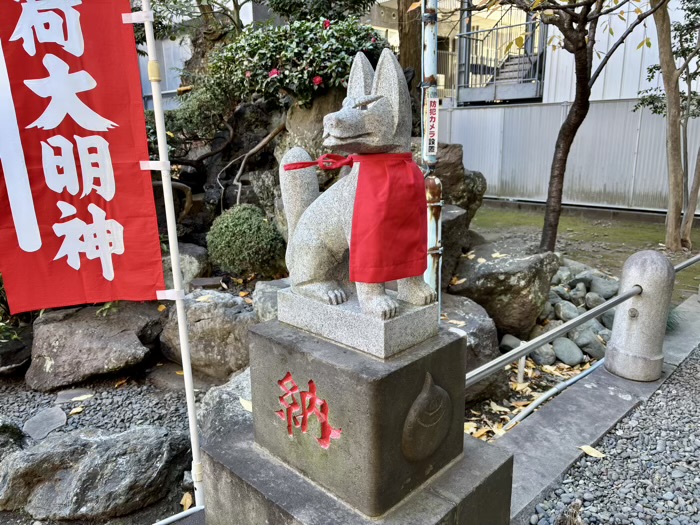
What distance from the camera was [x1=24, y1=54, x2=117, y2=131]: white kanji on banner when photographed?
8.14 ft

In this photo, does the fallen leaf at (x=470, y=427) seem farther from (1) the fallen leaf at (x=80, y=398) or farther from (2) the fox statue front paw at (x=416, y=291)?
(1) the fallen leaf at (x=80, y=398)

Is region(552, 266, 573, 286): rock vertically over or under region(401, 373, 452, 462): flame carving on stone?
under

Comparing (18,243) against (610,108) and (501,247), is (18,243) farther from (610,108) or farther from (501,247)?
(610,108)

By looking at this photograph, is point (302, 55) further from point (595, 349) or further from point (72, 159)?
point (595, 349)

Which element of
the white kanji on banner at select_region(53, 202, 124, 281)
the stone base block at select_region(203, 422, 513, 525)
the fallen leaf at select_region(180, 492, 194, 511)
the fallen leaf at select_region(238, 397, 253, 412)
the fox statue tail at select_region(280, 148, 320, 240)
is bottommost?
the fallen leaf at select_region(180, 492, 194, 511)

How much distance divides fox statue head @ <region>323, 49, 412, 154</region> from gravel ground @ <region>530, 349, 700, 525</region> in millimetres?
2105

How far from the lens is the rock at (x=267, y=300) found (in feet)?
15.4

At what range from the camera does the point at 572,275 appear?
717 cm

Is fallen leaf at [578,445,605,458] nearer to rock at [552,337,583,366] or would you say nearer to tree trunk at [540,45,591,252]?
rock at [552,337,583,366]

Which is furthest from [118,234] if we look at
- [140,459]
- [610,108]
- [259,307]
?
[610,108]

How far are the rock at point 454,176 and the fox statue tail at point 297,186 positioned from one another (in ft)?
11.7

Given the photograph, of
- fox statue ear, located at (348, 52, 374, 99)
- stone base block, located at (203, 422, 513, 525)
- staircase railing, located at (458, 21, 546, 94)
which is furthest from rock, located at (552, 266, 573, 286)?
staircase railing, located at (458, 21, 546, 94)

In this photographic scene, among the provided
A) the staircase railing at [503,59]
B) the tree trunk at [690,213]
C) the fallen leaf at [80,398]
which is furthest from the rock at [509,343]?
the staircase railing at [503,59]

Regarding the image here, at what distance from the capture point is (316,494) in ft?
7.20
